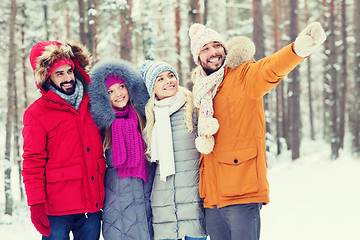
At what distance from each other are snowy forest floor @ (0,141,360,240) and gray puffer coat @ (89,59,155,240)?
1.48 metres

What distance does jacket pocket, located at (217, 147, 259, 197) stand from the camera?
10.0 ft

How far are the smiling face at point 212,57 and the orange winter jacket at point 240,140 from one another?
0.15m

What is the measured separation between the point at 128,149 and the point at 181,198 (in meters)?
0.78

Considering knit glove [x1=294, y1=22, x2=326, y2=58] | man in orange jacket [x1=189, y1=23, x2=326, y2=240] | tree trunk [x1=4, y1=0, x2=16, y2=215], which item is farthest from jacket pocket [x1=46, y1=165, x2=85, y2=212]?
tree trunk [x1=4, y1=0, x2=16, y2=215]

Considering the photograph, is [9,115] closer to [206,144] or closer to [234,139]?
[206,144]

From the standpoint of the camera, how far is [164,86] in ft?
12.6

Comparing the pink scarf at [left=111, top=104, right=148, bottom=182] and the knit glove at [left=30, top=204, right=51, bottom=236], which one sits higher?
the pink scarf at [left=111, top=104, right=148, bottom=182]

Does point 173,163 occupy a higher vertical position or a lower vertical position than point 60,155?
lower

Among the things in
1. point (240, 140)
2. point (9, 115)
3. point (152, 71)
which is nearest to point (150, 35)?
point (9, 115)

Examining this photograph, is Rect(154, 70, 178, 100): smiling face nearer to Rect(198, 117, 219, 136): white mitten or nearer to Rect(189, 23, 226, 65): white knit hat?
Rect(189, 23, 226, 65): white knit hat

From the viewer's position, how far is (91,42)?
384 inches

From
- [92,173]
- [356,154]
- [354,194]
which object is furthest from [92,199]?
[356,154]

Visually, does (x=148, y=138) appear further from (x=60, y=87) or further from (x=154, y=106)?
(x=60, y=87)

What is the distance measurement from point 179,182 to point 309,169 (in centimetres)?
1013
